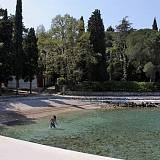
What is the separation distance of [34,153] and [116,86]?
4724 centimetres

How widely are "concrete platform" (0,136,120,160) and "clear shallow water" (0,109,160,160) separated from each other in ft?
17.6

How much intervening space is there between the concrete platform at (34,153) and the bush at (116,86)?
4377 centimetres

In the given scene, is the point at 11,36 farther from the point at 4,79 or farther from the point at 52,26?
the point at 52,26

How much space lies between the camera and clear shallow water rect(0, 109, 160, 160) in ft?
79.6

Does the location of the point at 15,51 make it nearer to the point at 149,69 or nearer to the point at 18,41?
the point at 18,41

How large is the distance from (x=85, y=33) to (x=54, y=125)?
3117 cm

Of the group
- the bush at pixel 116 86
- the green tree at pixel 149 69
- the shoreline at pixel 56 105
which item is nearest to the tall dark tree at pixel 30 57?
the bush at pixel 116 86

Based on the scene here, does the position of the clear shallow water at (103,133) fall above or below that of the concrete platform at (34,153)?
below

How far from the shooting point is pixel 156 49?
66.2 metres

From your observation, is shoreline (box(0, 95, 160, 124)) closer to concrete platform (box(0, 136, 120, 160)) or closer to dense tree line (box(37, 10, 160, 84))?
dense tree line (box(37, 10, 160, 84))

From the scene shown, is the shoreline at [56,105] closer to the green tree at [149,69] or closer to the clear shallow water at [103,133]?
the clear shallow water at [103,133]

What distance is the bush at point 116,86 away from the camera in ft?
207

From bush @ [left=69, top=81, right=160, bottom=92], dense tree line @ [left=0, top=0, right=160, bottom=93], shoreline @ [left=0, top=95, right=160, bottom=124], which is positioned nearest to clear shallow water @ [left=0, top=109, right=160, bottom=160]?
shoreline @ [left=0, top=95, right=160, bottom=124]

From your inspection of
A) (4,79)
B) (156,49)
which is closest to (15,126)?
(4,79)
